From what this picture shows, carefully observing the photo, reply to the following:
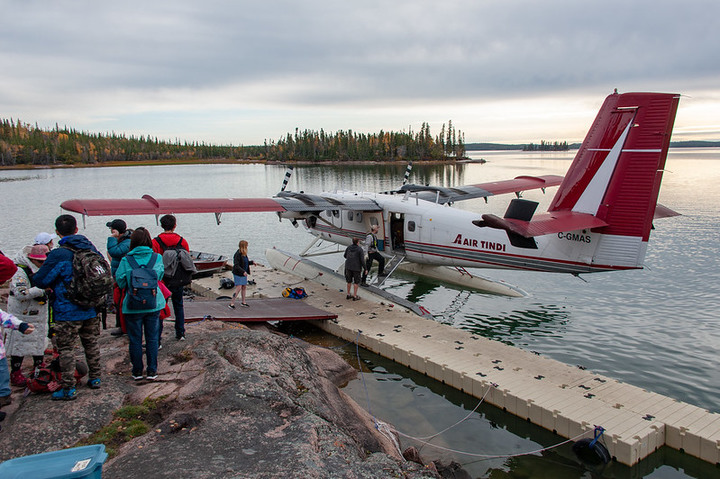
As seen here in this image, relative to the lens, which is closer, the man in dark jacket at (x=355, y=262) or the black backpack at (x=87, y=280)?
the black backpack at (x=87, y=280)

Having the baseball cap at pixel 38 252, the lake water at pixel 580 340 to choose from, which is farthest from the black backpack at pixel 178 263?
the lake water at pixel 580 340

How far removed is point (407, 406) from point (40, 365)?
4909 millimetres

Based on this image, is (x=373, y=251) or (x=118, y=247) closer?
(x=118, y=247)

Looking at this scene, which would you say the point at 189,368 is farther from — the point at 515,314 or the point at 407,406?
the point at 515,314

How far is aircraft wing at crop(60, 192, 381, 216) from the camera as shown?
9.89 metres

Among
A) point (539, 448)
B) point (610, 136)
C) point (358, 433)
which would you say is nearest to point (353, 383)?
point (358, 433)

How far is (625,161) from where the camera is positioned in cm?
868

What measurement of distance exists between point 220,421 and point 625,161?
8063 millimetres

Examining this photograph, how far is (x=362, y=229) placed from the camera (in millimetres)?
14336

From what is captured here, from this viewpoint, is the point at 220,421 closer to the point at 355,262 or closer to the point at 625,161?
the point at 355,262

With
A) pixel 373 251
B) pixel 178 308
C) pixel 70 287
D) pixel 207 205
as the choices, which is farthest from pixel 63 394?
pixel 373 251

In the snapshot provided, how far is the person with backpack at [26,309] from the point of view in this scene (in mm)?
4934

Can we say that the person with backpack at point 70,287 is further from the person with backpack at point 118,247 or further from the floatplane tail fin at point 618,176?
the floatplane tail fin at point 618,176

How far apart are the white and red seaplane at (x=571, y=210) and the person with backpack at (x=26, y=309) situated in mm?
4827
